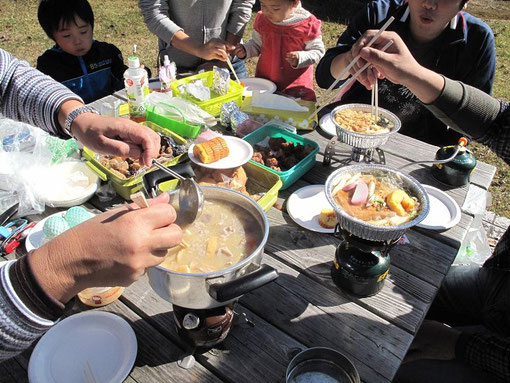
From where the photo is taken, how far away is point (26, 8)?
802 centimetres

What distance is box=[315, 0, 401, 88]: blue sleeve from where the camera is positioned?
117 inches

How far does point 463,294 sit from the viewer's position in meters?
2.10

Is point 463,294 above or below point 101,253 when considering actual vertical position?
below

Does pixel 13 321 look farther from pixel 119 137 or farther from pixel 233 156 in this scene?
pixel 233 156

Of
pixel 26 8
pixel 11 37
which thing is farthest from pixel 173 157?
pixel 26 8

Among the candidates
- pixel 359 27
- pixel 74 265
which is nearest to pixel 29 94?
pixel 74 265

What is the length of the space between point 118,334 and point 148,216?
0.55 metres

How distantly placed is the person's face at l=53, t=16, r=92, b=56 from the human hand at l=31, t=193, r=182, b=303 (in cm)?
289

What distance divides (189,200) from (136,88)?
1.35 metres

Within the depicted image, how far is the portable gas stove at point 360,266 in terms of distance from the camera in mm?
1445

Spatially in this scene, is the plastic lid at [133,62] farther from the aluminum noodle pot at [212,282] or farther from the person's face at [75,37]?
the aluminum noodle pot at [212,282]

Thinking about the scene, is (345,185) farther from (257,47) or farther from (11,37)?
(11,37)

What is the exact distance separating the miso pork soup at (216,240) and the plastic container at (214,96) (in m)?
1.38

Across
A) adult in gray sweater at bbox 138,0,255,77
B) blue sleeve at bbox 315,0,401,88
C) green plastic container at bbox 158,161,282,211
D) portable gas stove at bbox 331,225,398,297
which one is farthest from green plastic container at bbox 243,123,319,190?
adult in gray sweater at bbox 138,0,255,77
